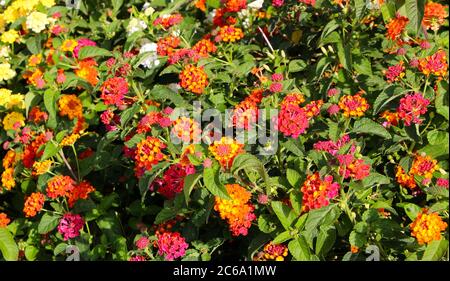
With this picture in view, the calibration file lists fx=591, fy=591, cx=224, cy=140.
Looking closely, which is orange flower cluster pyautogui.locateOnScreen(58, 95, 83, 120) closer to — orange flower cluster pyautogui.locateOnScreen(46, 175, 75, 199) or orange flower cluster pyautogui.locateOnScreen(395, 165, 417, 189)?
orange flower cluster pyautogui.locateOnScreen(46, 175, 75, 199)

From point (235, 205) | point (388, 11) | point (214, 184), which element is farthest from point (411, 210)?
point (388, 11)

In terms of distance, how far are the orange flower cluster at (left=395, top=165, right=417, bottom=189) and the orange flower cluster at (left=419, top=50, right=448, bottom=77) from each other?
1.27ft

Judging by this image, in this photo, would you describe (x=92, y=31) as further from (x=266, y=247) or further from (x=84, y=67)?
(x=266, y=247)

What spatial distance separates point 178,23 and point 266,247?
129 cm

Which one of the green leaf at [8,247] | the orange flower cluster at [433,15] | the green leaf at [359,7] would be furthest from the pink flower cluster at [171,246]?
the orange flower cluster at [433,15]

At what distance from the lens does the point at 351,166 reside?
205 centimetres

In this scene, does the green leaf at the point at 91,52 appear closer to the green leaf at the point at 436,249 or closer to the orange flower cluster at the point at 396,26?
the orange flower cluster at the point at 396,26

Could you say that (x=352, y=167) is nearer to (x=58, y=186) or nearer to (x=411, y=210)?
(x=411, y=210)

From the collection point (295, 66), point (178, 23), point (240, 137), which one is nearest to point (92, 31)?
point (178, 23)

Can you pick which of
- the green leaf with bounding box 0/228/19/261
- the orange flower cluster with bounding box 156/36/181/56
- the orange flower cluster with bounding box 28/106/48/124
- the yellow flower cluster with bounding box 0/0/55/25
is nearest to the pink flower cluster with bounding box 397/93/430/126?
the orange flower cluster with bounding box 156/36/181/56

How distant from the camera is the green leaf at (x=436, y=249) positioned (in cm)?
194

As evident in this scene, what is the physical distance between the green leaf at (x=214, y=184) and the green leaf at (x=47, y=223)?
107 centimetres

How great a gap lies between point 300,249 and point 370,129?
0.52m

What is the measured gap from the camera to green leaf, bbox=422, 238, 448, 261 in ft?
6.37
